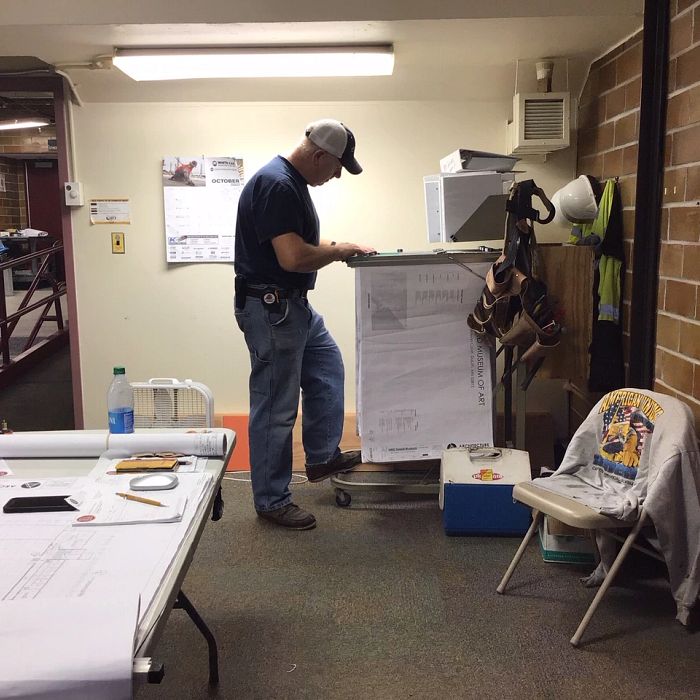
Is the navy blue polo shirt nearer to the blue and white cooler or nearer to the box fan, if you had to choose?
the box fan

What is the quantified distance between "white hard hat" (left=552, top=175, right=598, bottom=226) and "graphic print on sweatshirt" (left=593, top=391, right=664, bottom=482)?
1.03 m

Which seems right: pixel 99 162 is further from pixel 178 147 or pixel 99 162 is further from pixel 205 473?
pixel 205 473

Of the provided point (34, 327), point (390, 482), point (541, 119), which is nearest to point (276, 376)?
point (390, 482)

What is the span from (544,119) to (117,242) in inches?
89.8

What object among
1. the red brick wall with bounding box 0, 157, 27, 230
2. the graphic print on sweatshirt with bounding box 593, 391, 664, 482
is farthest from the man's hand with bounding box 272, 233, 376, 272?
the red brick wall with bounding box 0, 157, 27, 230

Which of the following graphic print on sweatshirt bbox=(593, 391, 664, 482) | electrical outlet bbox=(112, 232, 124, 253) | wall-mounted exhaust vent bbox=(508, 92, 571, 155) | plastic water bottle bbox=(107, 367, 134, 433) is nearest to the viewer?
plastic water bottle bbox=(107, 367, 134, 433)

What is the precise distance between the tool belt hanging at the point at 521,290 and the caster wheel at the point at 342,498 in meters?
1.01

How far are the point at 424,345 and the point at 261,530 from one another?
3.43 ft

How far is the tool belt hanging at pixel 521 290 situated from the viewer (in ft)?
8.71

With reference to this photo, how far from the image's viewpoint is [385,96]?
3514 millimetres

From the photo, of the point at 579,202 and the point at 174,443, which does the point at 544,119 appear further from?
the point at 174,443

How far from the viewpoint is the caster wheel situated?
313 centimetres

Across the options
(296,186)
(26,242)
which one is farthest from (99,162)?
(26,242)

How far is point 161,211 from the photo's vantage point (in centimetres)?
364
